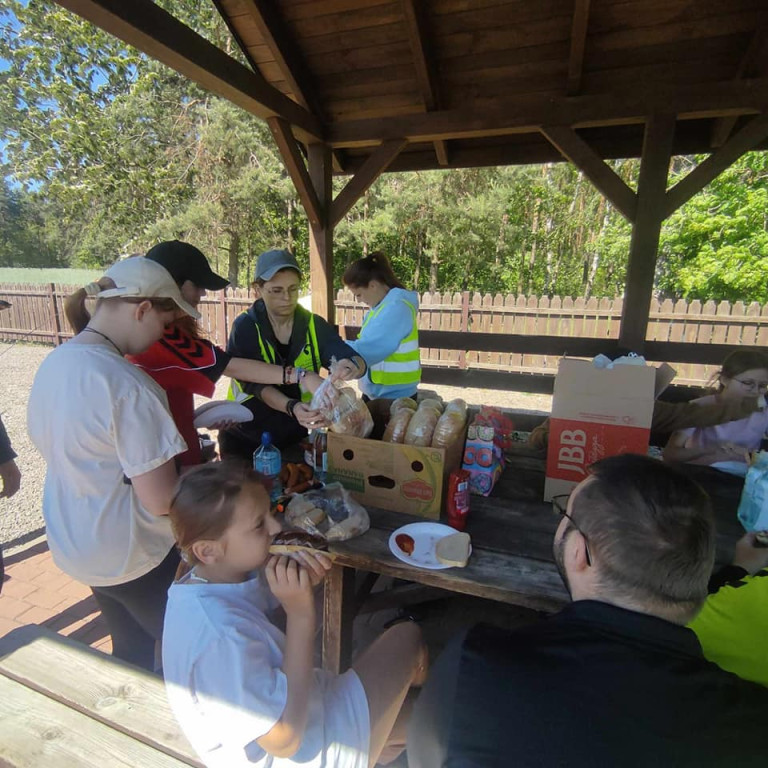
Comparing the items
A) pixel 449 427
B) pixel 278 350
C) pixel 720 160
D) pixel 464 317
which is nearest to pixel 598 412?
pixel 449 427

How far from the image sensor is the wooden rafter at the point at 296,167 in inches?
167

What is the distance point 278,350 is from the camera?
2.54 m

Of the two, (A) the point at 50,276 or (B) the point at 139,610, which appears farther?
(A) the point at 50,276

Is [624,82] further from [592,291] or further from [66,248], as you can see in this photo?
[66,248]

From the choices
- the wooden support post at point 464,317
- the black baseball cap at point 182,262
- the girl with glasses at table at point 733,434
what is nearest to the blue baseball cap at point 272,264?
the black baseball cap at point 182,262

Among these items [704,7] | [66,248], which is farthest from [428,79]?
[66,248]

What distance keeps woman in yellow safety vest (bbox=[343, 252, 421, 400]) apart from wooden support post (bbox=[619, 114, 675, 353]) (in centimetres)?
227

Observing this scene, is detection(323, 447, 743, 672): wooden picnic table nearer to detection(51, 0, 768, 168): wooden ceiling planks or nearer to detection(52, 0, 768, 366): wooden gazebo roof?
detection(52, 0, 768, 366): wooden gazebo roof

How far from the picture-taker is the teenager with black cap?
1.88 metres

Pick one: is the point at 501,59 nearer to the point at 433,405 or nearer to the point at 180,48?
the point at 180,48

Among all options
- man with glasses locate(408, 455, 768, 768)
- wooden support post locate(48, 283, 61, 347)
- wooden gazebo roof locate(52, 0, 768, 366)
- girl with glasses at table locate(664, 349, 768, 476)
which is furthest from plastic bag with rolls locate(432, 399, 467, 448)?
wooden support post locate(48, 283, 61, 347)

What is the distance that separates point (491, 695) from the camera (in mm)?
792

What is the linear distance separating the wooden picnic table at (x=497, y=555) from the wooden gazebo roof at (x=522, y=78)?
3.03m

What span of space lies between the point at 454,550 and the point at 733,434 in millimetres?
1711
